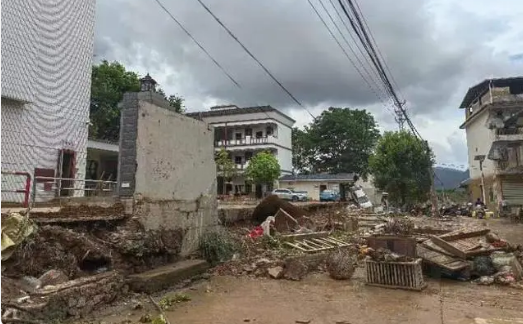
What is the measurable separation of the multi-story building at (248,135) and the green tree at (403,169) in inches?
551

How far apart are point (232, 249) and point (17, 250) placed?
16.3ft

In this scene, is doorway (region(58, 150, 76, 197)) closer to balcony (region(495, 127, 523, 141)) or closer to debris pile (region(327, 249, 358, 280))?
debris pile (region(327, 249, 358, 280))

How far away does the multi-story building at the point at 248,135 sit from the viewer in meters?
40.8

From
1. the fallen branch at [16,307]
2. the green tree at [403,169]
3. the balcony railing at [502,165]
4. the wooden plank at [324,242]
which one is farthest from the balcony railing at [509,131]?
the fallen branch at [16,307]

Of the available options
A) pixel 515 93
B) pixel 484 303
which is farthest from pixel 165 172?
pixel 515 93

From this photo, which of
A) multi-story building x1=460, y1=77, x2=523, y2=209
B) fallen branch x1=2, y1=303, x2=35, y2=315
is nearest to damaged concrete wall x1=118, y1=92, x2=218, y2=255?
fallen branch x1=2, y1=303, x2=35, y2=315

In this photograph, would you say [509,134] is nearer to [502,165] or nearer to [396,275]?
[502,165]

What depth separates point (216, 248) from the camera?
27.9 ft

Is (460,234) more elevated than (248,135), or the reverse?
(248,135)

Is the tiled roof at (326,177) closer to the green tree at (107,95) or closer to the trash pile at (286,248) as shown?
the green tree at (107,95)

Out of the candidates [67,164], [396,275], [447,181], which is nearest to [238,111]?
[67,164]

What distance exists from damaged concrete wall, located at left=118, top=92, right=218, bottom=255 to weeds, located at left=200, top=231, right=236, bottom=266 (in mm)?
201

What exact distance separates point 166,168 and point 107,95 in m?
23.3

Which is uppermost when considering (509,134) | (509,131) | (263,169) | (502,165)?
(509,131)
